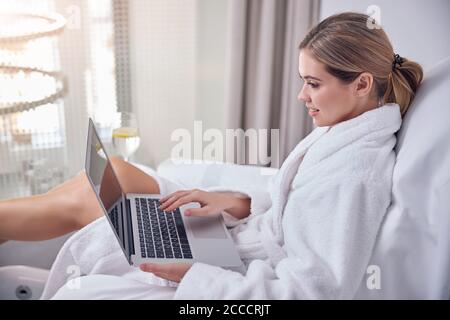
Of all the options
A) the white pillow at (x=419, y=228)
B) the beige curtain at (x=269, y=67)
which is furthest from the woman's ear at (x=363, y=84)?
the beige curtain at (x=269, y=67)

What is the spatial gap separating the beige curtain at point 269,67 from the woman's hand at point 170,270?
1.33ft

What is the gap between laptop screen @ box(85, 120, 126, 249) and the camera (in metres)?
0.88

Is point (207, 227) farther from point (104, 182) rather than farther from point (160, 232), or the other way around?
point (104, 182)

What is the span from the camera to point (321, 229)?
83cm

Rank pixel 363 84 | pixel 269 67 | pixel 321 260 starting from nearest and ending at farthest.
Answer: pixel 321 260, pixel 363 84, pixel 269 67

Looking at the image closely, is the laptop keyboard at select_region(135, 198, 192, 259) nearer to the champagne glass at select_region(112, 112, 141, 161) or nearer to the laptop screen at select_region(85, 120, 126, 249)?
the laptop screen at select_region(85, 120, 126, 249)

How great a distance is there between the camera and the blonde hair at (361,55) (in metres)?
0.90

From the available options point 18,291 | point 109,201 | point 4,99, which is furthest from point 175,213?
point 4,99

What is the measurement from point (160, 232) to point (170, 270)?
166 mm

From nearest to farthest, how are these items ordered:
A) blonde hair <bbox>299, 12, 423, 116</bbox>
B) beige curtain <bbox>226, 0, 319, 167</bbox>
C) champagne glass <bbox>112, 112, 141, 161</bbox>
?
blonde hair <bbox>299, 12, 423, 116</bbox> → beige curtain <bbox>226, 0, 319, 167</bbox> → champagne glass <bbox>112, 112, 141, 161</bbox>

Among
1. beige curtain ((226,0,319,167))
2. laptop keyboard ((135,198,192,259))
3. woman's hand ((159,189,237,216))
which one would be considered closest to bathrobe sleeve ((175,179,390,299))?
laptop keyboard ((135,198,192,259))

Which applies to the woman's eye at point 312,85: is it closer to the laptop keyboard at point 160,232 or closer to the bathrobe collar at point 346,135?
the bathrobe collar at point 346,135

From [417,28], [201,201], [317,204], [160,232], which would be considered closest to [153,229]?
[160,232]

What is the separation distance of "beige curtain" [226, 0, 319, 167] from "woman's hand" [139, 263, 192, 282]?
0.40 meters
